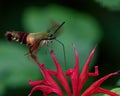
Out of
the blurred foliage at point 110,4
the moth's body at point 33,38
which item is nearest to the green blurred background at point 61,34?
the blurred foliage at point 110,4

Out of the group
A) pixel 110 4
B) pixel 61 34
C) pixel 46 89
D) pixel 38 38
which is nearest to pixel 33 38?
pixel 38 38

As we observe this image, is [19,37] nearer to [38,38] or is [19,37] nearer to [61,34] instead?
[38,38]

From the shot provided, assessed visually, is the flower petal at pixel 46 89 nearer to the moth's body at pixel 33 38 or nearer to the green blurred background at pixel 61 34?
the moth's body at pixel 33 38

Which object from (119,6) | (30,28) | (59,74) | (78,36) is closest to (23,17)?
(30,28)

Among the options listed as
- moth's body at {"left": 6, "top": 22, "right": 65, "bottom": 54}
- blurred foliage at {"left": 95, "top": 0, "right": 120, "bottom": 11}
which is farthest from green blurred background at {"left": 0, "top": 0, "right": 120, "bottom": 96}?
moth's body at {"left": 6, "top": 22, "right": 65, "bottom": 54}

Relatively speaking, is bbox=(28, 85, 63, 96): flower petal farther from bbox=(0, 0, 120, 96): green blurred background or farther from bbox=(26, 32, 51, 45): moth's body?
bbox=(0, 0, 120, 96): green blurred background

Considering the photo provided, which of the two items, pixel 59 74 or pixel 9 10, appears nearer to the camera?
pixel 59 74

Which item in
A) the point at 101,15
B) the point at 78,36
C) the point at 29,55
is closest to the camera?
the point at 29,55

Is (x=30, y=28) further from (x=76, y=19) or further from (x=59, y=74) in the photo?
(x=59, y=74)
